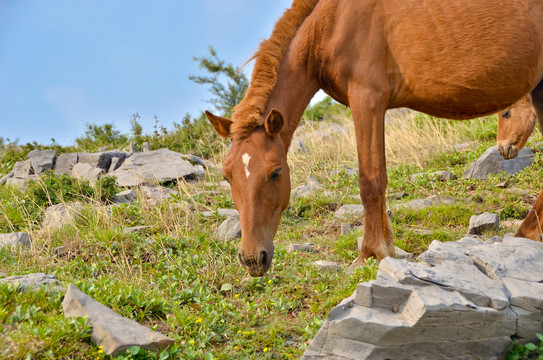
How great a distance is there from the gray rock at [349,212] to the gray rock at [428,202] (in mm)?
497

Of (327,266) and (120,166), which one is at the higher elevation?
(120,166)

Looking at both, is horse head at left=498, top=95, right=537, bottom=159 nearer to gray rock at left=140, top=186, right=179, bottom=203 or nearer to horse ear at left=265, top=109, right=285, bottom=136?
horse ear at left=265, top=109, right=285, bottom=136

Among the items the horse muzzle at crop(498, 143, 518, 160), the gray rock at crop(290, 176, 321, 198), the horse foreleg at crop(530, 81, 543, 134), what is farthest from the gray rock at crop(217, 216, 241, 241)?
the horse foreleg at crop(530, 81, 543, 134)

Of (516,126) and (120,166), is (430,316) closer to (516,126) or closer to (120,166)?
(516,126)

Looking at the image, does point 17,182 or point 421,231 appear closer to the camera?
point 421,231

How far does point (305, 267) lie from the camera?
4387 mm

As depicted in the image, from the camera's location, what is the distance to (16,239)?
18.9 feet

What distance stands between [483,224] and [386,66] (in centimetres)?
230

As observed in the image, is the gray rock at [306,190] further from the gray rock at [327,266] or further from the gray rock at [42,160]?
the gray rock at [42,160]

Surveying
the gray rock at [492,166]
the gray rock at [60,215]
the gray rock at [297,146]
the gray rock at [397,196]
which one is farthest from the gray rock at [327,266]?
the gray rock at [297,146]

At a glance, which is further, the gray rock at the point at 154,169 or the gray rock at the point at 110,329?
the gray rock at the point at 154,169

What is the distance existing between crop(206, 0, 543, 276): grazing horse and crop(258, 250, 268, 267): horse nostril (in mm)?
530

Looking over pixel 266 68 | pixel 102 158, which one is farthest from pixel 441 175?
pixel 102 158

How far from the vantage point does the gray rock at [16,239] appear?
5.70 metres
